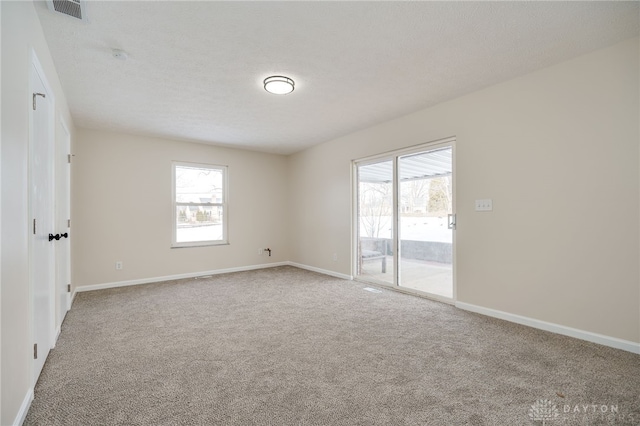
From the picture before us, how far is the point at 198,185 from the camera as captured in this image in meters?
5.63

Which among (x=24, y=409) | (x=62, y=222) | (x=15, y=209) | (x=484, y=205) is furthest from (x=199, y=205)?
(x=484, y=205)

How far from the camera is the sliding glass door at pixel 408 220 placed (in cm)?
393

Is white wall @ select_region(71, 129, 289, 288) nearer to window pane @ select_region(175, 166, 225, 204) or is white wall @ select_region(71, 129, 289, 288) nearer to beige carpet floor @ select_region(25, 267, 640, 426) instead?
window pane @ select_region(175, 166, 225, 204)

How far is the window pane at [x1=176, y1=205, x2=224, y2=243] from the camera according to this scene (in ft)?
17.8

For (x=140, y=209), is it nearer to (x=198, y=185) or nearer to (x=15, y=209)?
(x=198, y=185)

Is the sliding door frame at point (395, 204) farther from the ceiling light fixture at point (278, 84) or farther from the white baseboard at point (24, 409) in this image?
the white baseboard at point (24, 409)

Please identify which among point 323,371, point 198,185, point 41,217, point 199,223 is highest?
point 198,185

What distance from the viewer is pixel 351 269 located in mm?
5145

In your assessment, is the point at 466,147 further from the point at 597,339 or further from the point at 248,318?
the point at 248,318

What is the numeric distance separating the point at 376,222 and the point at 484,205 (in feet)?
5.84

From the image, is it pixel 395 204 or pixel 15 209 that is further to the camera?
pixel 395 204

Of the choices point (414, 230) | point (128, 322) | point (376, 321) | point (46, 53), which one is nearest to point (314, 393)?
point (376, 321)

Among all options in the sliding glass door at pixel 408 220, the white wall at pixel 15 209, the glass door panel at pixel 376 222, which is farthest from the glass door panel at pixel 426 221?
the white wall at pixel 15 209

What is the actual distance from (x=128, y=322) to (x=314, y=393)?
235cm
